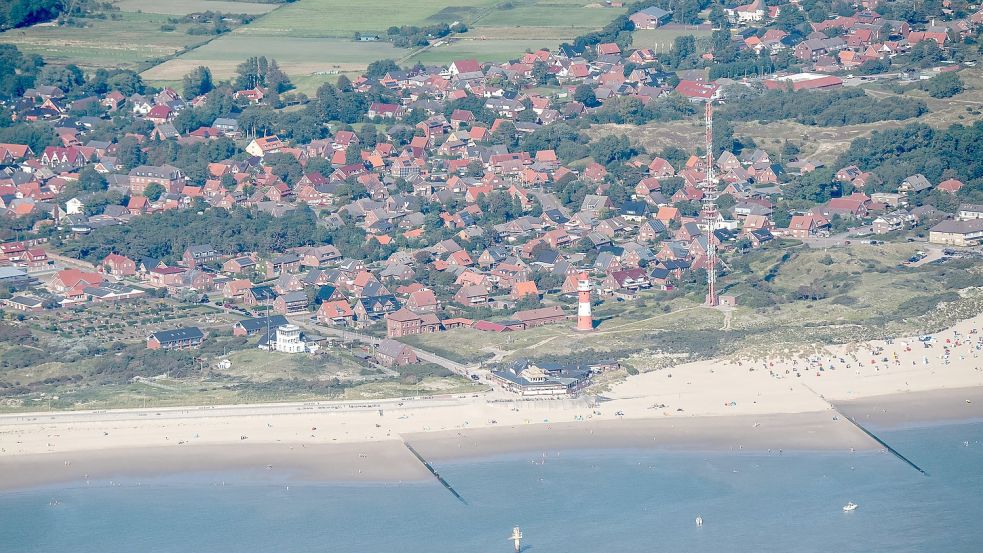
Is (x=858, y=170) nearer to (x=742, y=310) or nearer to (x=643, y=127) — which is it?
(x=643, y=127)

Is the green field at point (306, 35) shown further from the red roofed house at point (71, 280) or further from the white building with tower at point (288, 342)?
the white building with tower at point (288, 342)

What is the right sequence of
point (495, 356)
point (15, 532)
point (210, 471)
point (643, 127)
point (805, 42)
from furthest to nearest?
1. point (805, 42)
2. point (643, 127)
3. point (495, 356)
4. point (210, 471)
5. point (15, 532)

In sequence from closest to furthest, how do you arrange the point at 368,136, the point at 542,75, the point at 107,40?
1. the point at 368,136
2. the point at 542,75
3. the point at 107,40

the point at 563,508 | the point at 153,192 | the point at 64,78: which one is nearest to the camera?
the point at 563,508

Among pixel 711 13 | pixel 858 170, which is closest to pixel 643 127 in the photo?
pixel 858 170

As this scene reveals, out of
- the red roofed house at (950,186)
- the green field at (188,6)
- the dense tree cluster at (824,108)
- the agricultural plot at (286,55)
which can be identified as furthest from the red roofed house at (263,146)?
the red roofed house at (950,186)

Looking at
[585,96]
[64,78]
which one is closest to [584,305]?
[585,96]

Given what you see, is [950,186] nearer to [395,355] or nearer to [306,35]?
[395,355]
